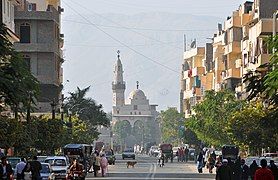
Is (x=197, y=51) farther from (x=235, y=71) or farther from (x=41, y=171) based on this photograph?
(x=41, y=171)

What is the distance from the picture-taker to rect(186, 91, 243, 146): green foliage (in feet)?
335

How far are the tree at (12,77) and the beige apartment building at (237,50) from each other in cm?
4281

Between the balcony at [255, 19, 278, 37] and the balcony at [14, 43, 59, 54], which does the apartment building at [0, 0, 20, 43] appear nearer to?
the balcony at [14, 43, 59, 54]

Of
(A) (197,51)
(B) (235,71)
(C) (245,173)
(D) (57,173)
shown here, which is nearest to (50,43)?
(B) (235,71)

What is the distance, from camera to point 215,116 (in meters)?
105

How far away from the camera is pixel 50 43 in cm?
10875

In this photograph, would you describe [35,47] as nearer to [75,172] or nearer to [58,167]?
[58,167]

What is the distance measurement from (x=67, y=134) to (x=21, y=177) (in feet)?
162

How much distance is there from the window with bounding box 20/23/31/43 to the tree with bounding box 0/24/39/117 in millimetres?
65218

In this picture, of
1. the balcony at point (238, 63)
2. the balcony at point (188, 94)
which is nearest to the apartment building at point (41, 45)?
the balcony at point (238, 63)

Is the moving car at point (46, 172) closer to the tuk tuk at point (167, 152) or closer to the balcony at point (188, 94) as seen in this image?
the tuk tuk at point (167, 152)

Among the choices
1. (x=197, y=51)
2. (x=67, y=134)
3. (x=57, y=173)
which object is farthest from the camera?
(x=197, y=51)

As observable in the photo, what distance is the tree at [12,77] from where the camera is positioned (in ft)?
127

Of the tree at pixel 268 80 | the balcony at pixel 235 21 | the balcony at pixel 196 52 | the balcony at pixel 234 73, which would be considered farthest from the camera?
the balcony at pixel 196 52
